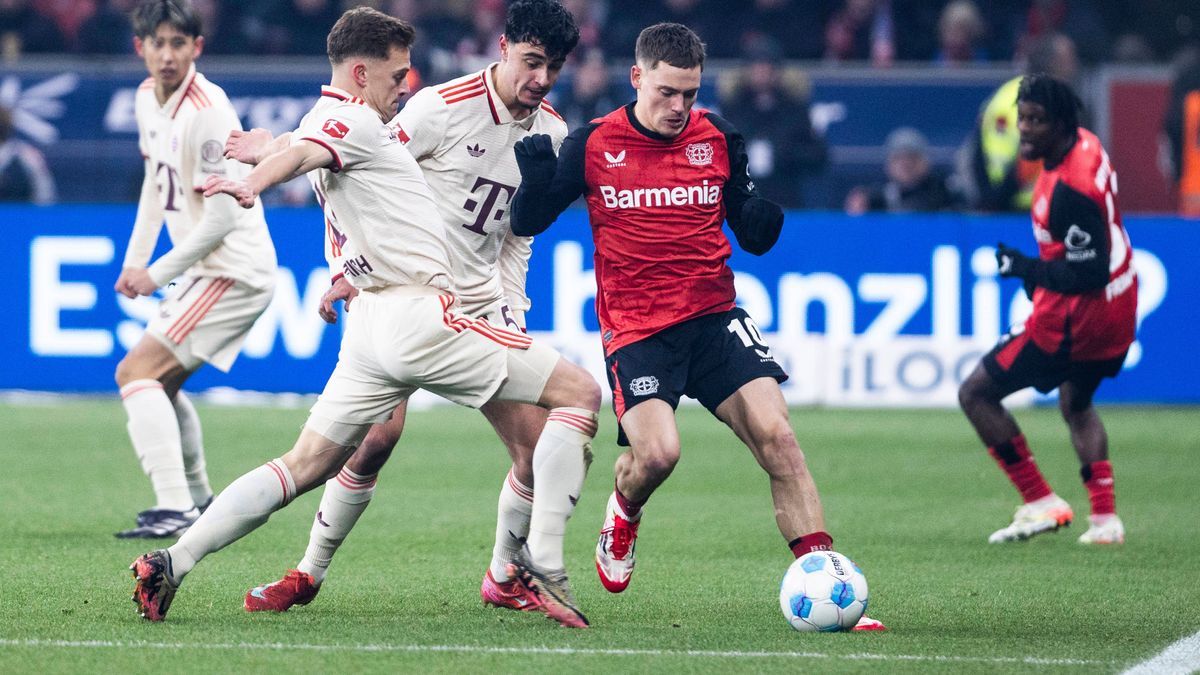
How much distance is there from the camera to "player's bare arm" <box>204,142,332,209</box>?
530cm

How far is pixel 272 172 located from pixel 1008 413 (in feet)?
14.6

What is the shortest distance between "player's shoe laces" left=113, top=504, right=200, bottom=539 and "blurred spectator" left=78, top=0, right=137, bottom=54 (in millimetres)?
10532

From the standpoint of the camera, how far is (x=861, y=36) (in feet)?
59.6

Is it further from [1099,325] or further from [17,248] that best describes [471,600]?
[17,248]

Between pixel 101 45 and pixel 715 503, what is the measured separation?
34.4 feet

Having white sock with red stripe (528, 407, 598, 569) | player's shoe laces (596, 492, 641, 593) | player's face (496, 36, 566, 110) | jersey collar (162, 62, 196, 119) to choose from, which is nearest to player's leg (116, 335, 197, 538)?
jersey collar (162, 62, 196, 119)

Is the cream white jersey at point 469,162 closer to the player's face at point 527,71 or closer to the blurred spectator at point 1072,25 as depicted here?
the player's face at point 527,71

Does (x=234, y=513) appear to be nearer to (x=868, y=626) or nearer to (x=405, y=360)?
(x=405, y=360)

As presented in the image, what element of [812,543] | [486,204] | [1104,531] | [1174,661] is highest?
[486,204]

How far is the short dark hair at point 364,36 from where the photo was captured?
602 cm

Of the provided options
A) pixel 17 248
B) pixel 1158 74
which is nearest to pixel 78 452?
pixel 17 248

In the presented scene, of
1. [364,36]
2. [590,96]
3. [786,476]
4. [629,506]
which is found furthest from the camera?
[590,96]

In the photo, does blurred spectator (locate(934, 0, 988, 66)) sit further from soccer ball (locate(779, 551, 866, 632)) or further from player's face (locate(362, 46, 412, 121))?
soccer ball (locate(779, 551, 866, 632))

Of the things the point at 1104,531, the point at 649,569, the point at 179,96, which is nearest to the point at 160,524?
the point at 179,96
